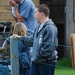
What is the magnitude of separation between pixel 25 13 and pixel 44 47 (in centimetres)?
177

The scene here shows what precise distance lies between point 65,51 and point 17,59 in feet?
26.0

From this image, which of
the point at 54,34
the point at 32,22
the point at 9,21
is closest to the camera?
the point at 54,34

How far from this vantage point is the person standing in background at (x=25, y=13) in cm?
860

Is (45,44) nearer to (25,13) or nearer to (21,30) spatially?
(21,30)

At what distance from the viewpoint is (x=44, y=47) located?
22.8ft

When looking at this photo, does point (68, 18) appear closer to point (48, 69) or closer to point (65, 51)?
point (65, 51)

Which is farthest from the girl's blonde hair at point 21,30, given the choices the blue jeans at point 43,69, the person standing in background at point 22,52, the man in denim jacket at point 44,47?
the blue jeans at point 43,69

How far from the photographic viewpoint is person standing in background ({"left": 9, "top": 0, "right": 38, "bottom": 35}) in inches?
339

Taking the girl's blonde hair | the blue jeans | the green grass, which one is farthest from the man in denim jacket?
the green grass

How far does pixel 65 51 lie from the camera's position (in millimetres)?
15203

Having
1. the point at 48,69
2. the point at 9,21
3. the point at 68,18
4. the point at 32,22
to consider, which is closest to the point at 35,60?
the point at 48,69

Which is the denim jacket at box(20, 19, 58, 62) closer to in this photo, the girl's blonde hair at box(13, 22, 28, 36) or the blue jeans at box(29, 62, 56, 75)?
the blue jeans at box(29, 62, 56, 75)

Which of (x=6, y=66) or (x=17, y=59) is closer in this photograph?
(x=17, y=59)

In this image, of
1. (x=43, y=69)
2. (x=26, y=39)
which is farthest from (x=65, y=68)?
(x=43, y=69)
